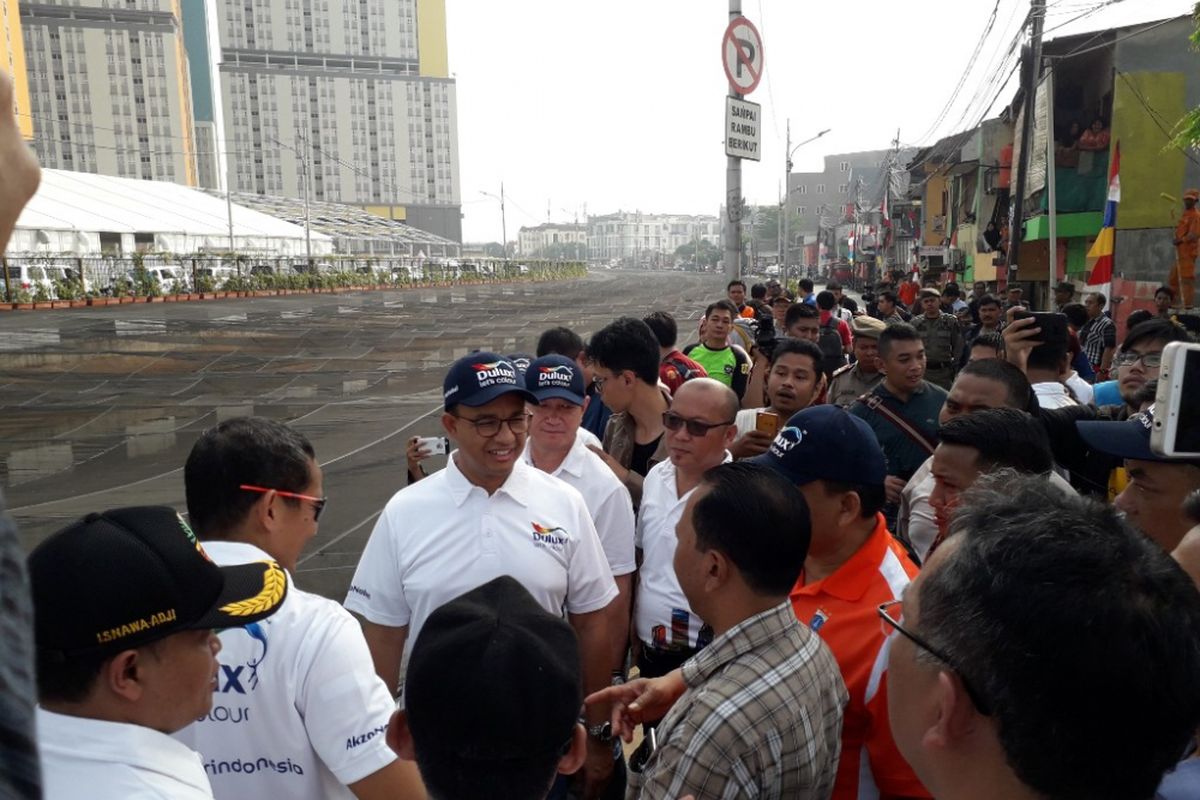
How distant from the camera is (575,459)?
12.7ft

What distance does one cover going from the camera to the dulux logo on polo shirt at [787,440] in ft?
9.02

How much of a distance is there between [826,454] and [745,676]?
3.10ft

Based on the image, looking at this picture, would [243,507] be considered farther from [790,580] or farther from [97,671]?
[790,580]

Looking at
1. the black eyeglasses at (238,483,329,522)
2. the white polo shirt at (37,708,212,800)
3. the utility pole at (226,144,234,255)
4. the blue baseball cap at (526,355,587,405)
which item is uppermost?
the utility pole at (226,144,234,255)

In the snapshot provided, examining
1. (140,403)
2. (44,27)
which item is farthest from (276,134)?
(140,403)

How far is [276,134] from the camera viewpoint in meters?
129

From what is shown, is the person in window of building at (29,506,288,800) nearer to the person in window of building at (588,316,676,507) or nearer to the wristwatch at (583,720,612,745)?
the wristwatch at (583,720,612,745)

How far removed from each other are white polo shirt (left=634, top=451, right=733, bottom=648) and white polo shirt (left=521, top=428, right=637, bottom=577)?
82 millimetres

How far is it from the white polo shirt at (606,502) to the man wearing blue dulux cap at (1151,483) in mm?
1745

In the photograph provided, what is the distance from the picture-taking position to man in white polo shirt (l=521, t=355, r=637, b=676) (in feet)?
11.9

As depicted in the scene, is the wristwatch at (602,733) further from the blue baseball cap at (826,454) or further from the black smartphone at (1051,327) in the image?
the black smartphone at (1051,327)

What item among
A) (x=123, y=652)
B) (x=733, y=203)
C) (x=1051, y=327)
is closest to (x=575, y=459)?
(x=123, y=652)

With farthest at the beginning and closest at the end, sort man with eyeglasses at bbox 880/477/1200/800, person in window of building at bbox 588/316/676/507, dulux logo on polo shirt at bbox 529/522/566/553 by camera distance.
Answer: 1. person in window of building at bbox 588/316/676/507
2. dulux logo on polo shirt at bbox 529/522/566/553
3. man with eyeglasses at bbox 880/477/1200/800

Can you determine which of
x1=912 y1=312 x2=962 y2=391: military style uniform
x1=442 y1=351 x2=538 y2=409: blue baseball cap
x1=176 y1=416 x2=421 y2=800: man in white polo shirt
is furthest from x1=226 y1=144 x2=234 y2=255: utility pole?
x1=176 y1=416 x2=421 y2=800: man in white polo shirt
